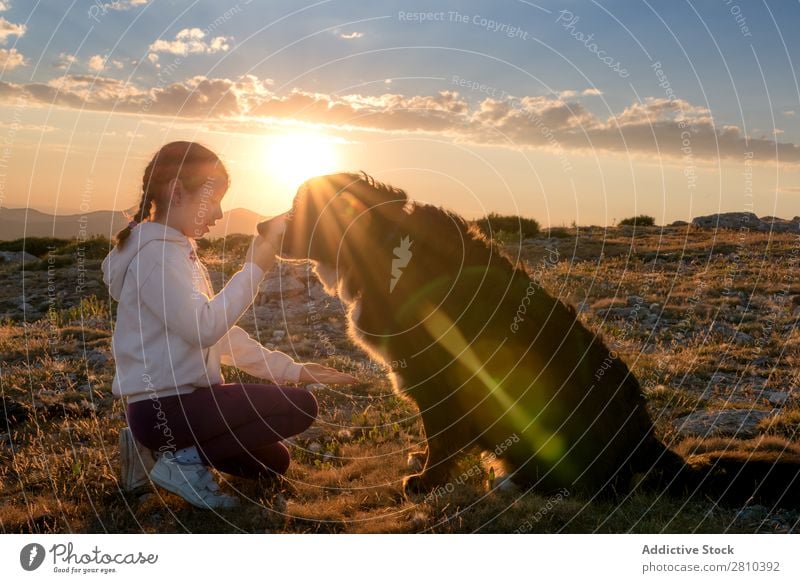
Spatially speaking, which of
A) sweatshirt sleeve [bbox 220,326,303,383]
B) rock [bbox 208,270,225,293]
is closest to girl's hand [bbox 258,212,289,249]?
sweatshirt sleeve [bbox 220,326,303,383]

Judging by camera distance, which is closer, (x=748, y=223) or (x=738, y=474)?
(x=738, y=474)

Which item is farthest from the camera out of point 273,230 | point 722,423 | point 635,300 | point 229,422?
point 635,300

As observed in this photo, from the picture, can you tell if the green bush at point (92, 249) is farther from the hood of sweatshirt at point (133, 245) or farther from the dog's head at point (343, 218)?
the hood of sweatshirt at point (133, 245)

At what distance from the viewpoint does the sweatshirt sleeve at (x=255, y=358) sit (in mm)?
5367

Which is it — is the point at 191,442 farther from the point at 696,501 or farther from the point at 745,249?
the point at 745,249

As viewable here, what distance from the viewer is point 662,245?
17984 mm

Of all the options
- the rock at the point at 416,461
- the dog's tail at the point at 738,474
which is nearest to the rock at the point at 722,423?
the dog's tail at the point at 738,474

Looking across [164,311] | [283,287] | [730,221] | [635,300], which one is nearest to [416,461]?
[164,311]

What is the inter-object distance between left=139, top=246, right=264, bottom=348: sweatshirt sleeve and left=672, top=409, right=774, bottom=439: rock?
160 inches

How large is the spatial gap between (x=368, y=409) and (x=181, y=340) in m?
3.04

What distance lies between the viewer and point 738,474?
4719 millimetres

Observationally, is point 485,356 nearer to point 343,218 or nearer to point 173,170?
point 343,218
